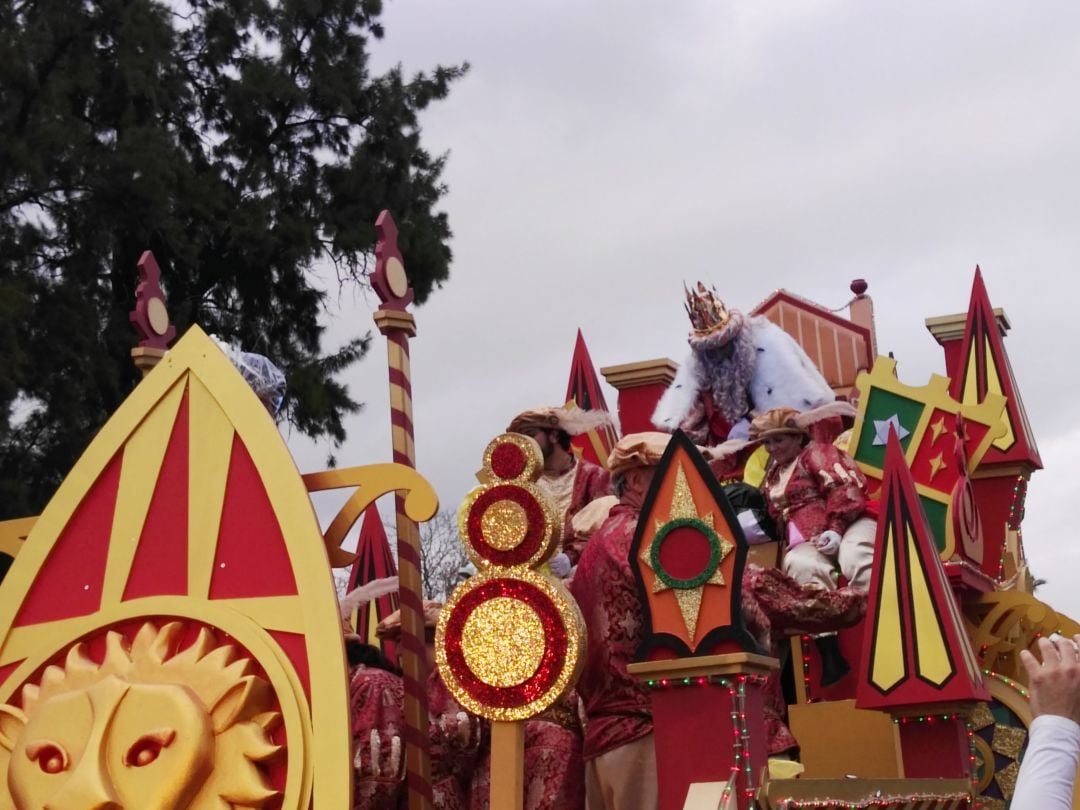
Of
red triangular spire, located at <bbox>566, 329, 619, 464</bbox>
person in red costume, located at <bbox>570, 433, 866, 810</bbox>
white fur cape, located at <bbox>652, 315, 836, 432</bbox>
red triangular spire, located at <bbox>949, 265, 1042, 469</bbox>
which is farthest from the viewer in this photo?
red triangular spire, located at <bbox>566, 329, 619, 464</bbox>

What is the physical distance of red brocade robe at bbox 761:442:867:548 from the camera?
6938mm

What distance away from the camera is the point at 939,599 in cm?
541

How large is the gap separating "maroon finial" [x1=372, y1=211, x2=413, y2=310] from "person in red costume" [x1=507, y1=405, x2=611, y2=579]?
136cm

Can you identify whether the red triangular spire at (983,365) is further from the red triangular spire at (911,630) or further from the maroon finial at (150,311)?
the maroon finial at (150,311)

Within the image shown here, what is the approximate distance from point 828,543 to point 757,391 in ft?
6.39

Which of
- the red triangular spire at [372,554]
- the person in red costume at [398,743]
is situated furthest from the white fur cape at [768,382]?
the person in red costume at [398,743]

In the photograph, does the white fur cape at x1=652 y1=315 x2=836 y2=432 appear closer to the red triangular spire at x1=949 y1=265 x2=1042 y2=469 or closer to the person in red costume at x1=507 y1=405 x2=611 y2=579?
the red triangular spire at x1=949 y1=265 x2=1042 y2=469

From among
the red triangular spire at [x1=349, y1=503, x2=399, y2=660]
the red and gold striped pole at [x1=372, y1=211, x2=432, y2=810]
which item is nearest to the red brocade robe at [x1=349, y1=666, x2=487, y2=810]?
the red and gold striped pole at [x1=372, y1=211, x2=432, y2=810]

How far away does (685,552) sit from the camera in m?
4.54

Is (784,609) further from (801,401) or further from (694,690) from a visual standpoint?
(801,401)

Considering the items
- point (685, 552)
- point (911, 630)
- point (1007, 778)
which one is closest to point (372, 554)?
point (1007, 778)

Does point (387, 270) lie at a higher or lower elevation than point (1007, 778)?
higher

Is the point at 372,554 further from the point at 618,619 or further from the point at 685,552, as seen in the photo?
the point at 685,552

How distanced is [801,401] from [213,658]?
481 centimetres
